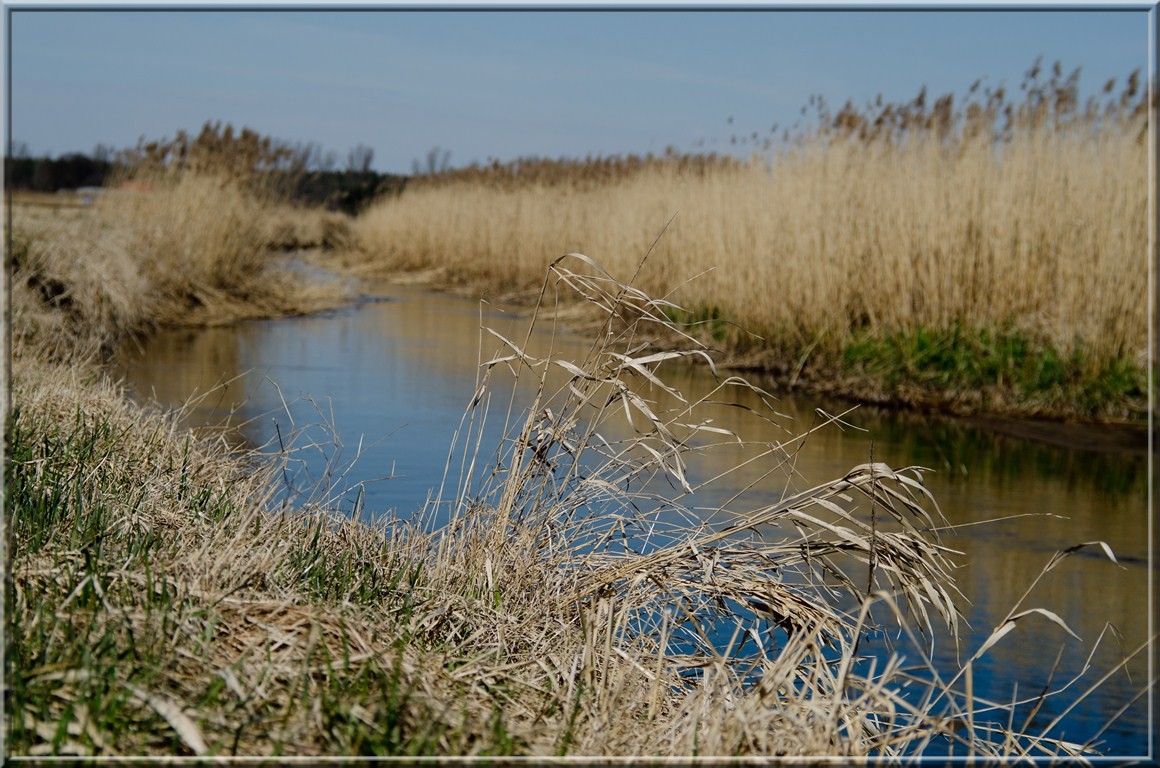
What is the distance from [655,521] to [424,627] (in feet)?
2.69

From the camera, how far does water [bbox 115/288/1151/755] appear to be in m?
3.42

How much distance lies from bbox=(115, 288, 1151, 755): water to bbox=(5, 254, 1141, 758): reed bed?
31 cm

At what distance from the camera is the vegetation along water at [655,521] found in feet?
6.64

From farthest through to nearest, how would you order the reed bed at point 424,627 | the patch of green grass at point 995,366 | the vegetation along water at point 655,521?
the patch of green grass at point 995,366, the vegetation along water at point 655,521, the reed bed at point 424,627

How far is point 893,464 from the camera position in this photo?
5.85m

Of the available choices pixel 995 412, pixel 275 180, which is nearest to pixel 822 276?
pixel 995 412

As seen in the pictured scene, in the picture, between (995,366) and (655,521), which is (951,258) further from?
(655,521)

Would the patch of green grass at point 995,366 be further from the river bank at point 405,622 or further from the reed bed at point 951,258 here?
the river bank at point 405,622

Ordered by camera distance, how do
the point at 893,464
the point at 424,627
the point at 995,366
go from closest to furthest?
the point at 424,627
the point at 893,464
the point at 995,366

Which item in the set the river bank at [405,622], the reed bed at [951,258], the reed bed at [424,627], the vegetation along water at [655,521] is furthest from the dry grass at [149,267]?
the reed bed at [951,258]

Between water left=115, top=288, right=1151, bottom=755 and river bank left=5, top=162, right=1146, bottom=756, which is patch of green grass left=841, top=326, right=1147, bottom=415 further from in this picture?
river bank left=5, top=162, right=1146, bottom=756

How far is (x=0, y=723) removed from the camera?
176 centimetres

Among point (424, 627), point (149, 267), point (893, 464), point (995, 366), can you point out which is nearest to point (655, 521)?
point (424, 627)

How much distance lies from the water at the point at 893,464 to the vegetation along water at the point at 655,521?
50 mm
